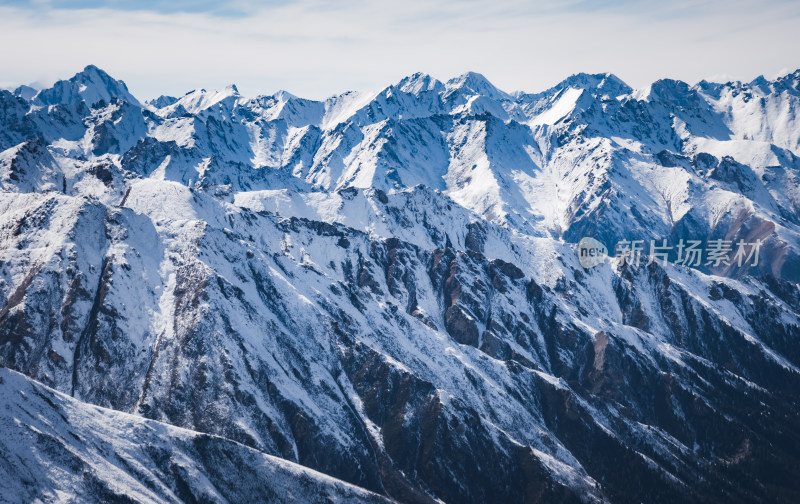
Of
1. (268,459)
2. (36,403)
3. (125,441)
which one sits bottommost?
(268,459)

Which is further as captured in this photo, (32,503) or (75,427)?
(75,427)

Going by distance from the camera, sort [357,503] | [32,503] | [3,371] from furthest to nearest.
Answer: [357,503]
[3,371]
[32,503]

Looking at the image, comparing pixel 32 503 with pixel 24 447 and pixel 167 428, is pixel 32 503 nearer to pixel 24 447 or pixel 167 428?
pixel 24 447

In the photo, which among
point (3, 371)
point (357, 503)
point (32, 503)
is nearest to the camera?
point (32, 503)

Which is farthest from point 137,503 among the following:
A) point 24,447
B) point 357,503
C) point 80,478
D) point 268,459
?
point 357,503

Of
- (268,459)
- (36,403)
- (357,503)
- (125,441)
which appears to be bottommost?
(357,503)

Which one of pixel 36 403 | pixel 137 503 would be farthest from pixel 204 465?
pixel 36 403

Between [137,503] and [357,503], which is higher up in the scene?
[137,503]

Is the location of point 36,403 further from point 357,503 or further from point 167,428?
point 357,503

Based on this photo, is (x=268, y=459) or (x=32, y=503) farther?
(x=268, y=459)
